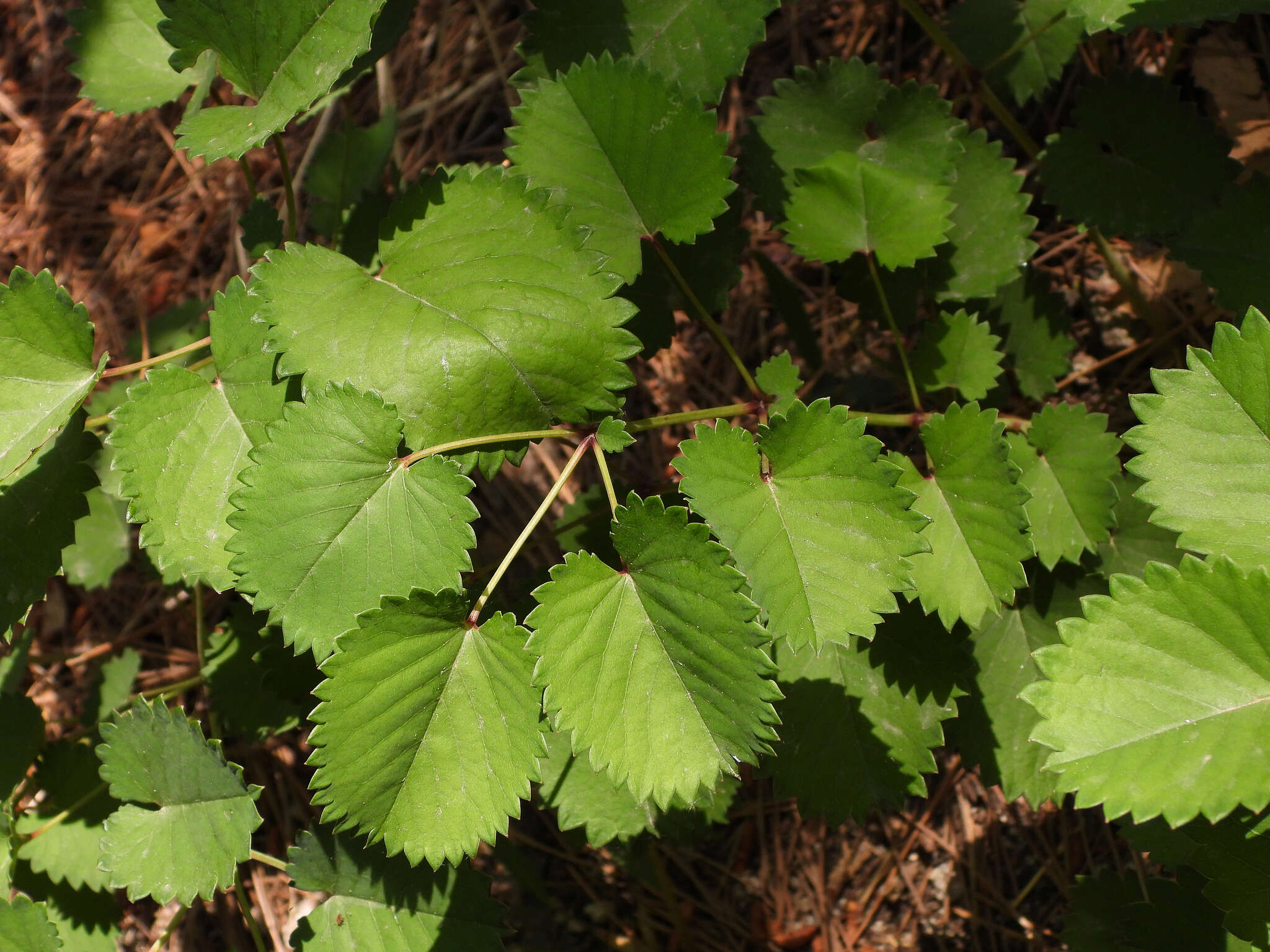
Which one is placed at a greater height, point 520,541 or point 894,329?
point 894,329

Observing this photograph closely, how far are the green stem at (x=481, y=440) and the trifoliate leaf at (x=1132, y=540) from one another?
99 cm

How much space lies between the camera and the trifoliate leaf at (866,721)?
1522mm

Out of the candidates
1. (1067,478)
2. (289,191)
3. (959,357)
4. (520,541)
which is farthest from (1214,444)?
(289,191)

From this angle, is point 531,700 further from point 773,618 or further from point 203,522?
point 203,522

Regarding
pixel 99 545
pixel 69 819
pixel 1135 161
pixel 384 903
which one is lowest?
pixel 69 819

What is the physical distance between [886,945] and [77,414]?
194 centimetres

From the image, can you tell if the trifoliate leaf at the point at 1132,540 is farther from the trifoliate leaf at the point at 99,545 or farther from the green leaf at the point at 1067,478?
the trifoliate leaf at the point at 99,545

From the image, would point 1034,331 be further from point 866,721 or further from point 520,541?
point 520,541

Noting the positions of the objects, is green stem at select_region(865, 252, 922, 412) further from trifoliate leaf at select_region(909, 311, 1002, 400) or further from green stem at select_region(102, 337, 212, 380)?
green stem at select_region(102, 337, 212, 380)

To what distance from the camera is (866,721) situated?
154 centimetres

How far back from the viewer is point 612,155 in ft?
4.81

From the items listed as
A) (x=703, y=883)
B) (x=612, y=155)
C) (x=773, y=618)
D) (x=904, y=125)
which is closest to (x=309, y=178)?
(x=612, y=155)

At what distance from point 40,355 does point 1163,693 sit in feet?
5.69

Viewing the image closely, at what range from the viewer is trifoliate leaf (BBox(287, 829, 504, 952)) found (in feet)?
5.20
